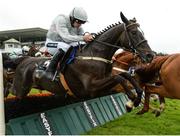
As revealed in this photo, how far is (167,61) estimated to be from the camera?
9211 mm

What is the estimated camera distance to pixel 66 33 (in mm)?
7980

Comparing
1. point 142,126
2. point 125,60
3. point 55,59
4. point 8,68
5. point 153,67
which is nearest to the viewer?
point 55,59

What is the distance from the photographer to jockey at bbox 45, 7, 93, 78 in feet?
26.0

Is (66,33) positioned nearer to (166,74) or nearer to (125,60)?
(166,74)

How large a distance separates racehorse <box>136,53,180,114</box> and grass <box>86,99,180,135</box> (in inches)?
30.3

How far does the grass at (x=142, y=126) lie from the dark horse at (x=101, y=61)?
4.67ft

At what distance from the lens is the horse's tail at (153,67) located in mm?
9477

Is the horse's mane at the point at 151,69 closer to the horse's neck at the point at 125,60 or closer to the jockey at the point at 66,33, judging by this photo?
the horse's neck at the point at 125,60

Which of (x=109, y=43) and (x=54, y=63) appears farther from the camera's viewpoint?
(x=54, y=63)

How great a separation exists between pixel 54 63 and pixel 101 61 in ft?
3.63

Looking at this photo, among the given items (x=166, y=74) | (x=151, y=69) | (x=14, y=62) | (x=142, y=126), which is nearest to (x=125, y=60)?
(x=151, y=69)

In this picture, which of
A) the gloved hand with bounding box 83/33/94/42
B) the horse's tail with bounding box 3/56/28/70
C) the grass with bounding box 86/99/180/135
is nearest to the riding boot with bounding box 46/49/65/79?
the gloved hand with bounding box 83/33/94/42

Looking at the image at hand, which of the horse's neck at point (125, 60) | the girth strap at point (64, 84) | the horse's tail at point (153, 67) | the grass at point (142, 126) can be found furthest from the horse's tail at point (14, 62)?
the horse's tail at point (153, 67)

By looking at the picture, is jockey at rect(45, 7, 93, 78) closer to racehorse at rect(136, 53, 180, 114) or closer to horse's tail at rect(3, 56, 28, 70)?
horse's tail at rect(3, 56, 28, 70)
